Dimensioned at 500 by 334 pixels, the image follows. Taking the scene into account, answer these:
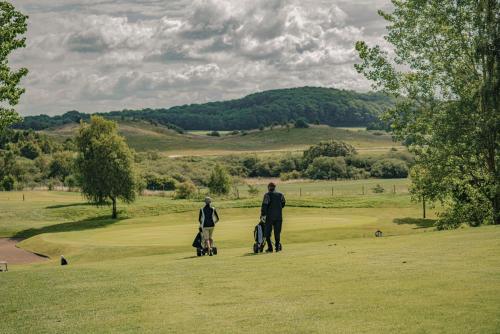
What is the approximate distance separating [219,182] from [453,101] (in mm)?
55790

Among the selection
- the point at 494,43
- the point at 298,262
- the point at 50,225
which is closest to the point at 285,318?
the point at 298,262

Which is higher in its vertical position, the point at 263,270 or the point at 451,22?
the point at 451,22

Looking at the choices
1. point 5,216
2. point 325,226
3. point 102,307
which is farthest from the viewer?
point 5,216

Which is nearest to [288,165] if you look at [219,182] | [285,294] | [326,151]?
[326,151]

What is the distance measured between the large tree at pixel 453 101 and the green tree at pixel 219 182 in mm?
52068

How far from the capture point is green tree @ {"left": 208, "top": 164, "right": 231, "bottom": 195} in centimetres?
8769

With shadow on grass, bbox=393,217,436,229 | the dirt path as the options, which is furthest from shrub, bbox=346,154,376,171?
the dirt path

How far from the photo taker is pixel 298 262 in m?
19.2

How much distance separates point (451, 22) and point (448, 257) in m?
21.5

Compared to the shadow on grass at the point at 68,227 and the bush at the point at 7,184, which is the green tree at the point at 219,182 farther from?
the bush at the point at 7,184

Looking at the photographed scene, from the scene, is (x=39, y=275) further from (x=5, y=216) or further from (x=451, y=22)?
(x=5, y=216)

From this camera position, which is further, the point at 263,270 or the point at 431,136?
the point at 431,136

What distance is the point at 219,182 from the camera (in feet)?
289

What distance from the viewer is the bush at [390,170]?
497ft
